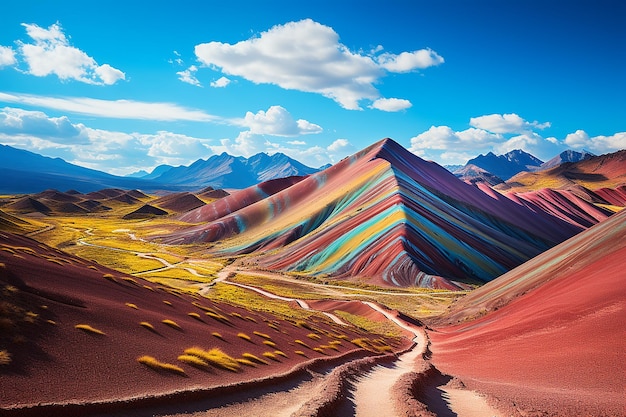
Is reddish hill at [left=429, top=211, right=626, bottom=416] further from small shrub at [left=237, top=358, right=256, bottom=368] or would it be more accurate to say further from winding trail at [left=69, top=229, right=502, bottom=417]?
small shrub at [left=237, top=358, right=256, bottom=368]

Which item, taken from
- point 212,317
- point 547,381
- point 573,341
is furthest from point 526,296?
point 212,317

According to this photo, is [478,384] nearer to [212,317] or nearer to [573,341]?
[573,341]

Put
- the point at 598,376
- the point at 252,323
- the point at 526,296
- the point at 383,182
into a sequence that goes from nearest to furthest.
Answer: the point at 598,376
the point at 252,323
the point at 526,296
the point at 383,182

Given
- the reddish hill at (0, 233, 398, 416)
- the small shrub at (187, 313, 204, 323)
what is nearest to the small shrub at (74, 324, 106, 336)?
the reddish hill at (0, 233, 398, 416)

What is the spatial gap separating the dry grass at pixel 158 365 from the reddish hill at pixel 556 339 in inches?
582

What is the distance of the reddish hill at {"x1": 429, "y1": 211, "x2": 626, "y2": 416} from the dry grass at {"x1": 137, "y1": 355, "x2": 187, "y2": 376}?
14794 mm

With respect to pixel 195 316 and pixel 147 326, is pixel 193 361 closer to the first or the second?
pixel 147 326

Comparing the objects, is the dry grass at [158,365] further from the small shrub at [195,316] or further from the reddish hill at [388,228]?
the reddish hill at [388,228]

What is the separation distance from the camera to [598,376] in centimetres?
2295

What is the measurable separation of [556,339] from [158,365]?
26126 mm

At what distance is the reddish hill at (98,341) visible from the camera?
14.6 meters

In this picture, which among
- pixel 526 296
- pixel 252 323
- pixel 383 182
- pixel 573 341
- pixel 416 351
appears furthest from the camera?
pixel 383 182

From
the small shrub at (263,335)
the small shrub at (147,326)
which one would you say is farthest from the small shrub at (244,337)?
the small shrub at (147,326)

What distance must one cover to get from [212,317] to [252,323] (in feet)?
13.6
